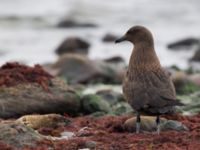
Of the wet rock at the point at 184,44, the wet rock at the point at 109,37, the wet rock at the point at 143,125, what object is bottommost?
the wet rock at the point at 143,125

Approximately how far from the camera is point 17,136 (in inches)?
325

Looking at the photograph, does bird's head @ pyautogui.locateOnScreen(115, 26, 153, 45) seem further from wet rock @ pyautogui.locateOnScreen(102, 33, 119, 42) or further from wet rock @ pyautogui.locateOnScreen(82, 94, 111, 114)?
wet rock @ pyautogui.locateOnScreen(102, 33, 119, 42)

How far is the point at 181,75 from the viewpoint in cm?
1648

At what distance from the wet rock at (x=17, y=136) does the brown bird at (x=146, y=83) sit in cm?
150

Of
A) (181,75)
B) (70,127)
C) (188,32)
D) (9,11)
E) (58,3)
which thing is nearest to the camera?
(70,127)

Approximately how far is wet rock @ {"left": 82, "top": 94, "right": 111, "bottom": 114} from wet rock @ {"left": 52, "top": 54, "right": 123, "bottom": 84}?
4.53m

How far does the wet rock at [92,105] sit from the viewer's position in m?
12.3

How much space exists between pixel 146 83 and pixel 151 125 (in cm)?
56

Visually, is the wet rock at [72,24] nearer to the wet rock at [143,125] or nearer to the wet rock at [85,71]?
the wet rock at [85,71]

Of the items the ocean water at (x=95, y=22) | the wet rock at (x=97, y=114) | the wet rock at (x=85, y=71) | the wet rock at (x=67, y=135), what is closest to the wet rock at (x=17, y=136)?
the wet rock at (x=67, y=135)

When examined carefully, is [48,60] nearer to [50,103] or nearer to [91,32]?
[91,32]

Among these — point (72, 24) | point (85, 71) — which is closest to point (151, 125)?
point (85, 71)

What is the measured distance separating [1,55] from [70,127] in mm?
14464

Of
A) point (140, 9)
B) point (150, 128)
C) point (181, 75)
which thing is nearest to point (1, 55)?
point (181, 75)
